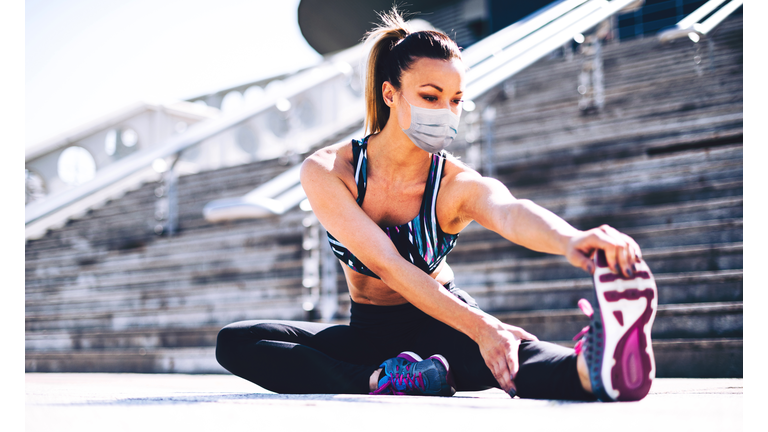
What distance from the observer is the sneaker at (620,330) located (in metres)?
1.40

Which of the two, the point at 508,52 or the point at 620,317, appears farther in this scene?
the point at 508,52

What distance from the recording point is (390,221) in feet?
6.87

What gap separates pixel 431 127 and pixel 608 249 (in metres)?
0.85

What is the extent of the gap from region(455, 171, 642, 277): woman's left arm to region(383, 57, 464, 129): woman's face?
251 millimetres

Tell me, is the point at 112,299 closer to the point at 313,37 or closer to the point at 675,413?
the point at 675,413

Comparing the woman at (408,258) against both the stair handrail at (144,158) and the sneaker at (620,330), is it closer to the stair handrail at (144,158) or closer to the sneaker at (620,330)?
the sneaker at (620,330)

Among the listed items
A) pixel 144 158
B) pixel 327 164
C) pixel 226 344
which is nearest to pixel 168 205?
pixel 144 158

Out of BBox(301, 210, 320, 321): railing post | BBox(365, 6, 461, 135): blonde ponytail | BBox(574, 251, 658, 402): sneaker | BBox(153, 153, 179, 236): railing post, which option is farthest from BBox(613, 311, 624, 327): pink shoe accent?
BBox(153, 153, 179, 236): railing post

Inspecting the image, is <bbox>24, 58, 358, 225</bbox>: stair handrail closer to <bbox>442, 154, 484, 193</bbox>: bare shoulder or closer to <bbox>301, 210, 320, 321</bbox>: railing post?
<bbox>301, 210, 320, 321</bbox>: railing post

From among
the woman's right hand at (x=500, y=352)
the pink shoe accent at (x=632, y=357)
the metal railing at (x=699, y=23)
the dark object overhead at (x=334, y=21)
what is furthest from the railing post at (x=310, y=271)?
the dark object overhead at (x=334, y=21)

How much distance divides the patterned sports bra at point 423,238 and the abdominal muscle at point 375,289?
52 millimetres

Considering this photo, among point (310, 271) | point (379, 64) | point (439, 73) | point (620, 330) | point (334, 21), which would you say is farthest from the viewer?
point (334, 21)

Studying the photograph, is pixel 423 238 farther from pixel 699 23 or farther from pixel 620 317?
Answer: pixel 699 23

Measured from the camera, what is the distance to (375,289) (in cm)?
212
